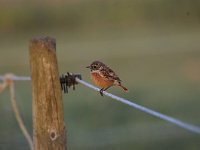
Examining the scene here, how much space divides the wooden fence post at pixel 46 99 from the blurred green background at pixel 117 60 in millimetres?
3535

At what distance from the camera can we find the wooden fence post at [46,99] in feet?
14.0

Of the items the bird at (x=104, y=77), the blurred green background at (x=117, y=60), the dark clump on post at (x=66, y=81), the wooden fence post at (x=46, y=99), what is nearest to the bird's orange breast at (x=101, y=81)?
the bird at (x=104, y=77)

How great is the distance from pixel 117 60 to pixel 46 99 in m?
10.1

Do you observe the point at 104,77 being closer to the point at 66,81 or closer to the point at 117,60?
the point at 66,81

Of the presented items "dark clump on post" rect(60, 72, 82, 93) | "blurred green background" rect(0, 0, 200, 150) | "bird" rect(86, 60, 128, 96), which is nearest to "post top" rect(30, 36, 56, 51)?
"dark clump on post" rect(60, 72, 82, 93)

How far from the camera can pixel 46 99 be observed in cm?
427

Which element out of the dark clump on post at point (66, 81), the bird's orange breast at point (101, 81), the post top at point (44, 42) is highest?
the post top at point (44, 42)

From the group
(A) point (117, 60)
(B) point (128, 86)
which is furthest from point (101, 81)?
(A) point (117, 60)

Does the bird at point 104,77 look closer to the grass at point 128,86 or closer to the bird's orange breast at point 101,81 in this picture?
the bird's orange breast at point 101,81

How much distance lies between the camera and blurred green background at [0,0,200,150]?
9.10m

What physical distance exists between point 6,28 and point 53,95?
13.0 meters

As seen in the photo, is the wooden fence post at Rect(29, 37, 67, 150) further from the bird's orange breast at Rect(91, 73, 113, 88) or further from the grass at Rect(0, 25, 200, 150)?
the grass at Rect(0, 25, 200, 150)

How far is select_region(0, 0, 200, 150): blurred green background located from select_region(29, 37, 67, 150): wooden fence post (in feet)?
11.6

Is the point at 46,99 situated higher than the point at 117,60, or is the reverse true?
the point at 46,99
